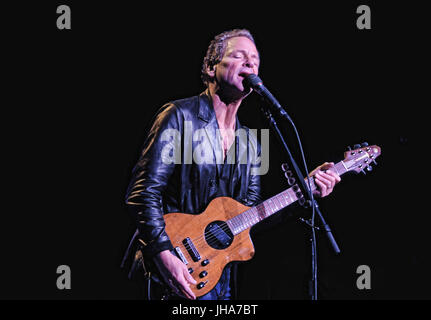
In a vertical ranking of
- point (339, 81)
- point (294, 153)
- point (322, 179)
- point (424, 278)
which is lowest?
point (424, 278)

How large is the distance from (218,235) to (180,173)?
16.9 inches

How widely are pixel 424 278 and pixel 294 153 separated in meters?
2.12

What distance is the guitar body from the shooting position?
204 centimetres

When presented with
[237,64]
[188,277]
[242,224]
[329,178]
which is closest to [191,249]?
[188,277]

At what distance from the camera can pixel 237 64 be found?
2229 mm

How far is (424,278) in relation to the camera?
3152 mm

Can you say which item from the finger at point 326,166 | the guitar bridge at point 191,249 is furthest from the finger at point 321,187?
the guitar bridge at point 191,249

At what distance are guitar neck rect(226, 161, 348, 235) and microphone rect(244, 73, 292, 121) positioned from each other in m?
0.74

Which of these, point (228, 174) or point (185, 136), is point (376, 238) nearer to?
point (228, 174)

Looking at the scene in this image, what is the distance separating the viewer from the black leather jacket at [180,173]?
6.32 feet

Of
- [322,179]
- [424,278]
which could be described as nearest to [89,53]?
[322,179]

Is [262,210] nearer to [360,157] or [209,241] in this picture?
[209,241]

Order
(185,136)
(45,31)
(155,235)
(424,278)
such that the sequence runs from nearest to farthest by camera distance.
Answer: (155,235) < (185,136) < (45,31) < (424,278)

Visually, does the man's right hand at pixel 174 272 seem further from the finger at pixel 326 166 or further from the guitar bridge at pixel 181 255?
the finger at pixel 326 166
